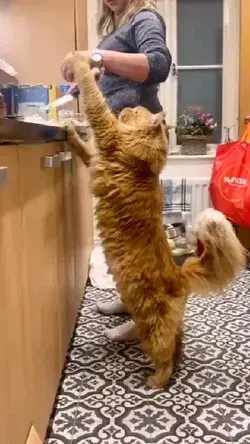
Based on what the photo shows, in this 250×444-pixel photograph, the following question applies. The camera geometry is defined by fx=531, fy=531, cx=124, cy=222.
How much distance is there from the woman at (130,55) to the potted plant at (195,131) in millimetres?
1537

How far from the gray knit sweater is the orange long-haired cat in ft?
0.52

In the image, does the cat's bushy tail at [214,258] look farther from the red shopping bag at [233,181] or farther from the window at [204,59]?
the window at [204,59]

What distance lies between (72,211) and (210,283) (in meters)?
0.63

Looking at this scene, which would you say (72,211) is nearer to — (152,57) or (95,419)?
(152,57)

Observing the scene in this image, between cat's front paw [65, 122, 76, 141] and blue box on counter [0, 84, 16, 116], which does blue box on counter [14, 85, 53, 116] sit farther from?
cat's front paw [65, 122, 76, 141]

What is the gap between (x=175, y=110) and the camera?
146 inches

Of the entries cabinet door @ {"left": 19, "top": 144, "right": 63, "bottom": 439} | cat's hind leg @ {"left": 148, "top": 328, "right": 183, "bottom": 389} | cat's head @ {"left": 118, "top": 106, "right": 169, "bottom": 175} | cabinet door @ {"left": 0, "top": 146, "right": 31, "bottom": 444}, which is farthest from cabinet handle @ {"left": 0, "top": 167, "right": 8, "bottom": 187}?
cat's hind leg @ {"left": 148, "top": 328, "right": 183, "bottom": 389}

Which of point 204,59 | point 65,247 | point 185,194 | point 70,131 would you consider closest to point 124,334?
point 65,247

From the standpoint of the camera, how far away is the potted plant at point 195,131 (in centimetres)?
356

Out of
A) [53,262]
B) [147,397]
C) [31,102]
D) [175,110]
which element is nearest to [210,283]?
[147,397]

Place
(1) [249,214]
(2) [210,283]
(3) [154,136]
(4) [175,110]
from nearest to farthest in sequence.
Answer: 1. (3) [154,136]
2. (2) [210,283]
3. (1) [249,214]
4. (4) [175,110]

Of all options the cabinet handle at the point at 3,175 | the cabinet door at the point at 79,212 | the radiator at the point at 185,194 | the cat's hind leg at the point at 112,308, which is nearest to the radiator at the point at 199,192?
the radiator at the point at 185,194

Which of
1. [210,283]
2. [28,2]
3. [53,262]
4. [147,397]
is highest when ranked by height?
[28,2]

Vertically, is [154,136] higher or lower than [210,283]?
higher
